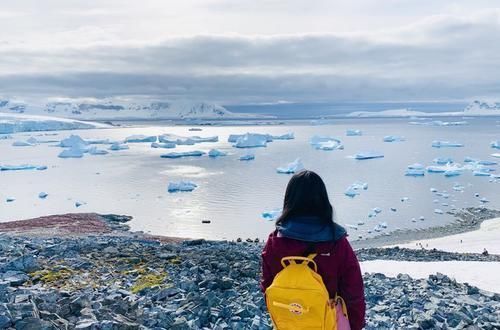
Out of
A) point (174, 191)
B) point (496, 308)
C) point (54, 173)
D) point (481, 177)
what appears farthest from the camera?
point (54, 173)

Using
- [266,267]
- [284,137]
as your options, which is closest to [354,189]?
[266,267]

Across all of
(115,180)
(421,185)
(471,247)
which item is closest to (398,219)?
(471,247)

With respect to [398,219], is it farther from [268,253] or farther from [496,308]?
[268,253]

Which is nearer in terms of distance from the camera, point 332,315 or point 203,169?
point 332,315

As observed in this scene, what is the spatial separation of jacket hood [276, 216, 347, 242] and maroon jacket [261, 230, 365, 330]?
0.11 feet

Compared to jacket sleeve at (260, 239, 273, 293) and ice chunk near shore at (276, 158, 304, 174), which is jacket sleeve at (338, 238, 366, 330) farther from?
ice chunk near shore at (276, 158, 304, 174)

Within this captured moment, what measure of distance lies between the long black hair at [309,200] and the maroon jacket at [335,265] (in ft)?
0.51

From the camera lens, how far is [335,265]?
3.26 meters

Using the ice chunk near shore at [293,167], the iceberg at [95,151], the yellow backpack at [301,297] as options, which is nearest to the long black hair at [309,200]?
the yellow backpack at [301,297]

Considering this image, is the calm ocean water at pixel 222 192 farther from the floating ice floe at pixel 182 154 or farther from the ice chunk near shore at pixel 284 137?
the ice chunk near shore at pixel 284 137

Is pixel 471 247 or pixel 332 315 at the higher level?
pixel 332 315

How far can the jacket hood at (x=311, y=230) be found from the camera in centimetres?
322

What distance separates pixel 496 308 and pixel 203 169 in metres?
48.7

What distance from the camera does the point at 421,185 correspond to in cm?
4166
